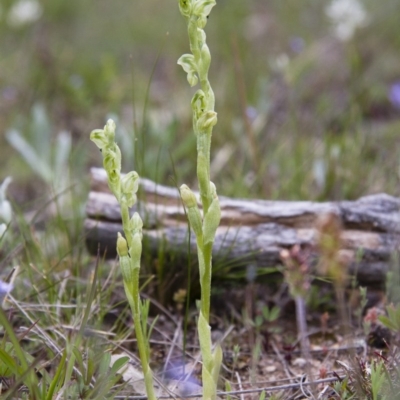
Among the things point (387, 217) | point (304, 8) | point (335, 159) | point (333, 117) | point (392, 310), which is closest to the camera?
point (392, 310)

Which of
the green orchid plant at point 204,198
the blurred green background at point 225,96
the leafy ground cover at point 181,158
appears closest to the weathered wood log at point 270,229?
the leafy ground cover at point 181,158

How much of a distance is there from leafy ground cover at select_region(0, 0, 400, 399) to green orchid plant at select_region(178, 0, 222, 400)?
184 mm

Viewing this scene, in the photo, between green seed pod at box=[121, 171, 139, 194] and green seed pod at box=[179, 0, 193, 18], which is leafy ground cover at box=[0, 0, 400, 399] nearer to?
green seed pod at box=[121, 171, 139, 194]

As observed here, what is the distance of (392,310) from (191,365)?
2.01 ft

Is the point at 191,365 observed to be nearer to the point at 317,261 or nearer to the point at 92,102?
the point at 317,261

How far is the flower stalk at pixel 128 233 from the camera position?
125 centimetres

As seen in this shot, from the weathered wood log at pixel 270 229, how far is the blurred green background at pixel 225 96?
0.22m

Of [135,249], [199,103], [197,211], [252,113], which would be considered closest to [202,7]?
[199,103]

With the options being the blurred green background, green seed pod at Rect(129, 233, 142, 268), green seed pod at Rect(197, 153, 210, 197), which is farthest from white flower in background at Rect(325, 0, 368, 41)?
green seed pod at Rect(129, 233, 142, 268)

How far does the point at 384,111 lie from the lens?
414 cm

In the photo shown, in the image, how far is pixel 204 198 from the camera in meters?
1.27

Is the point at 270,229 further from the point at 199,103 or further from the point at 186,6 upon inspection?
the point at 186,6

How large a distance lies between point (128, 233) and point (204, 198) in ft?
0.61

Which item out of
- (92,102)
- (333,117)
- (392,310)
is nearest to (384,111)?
(333,117)
